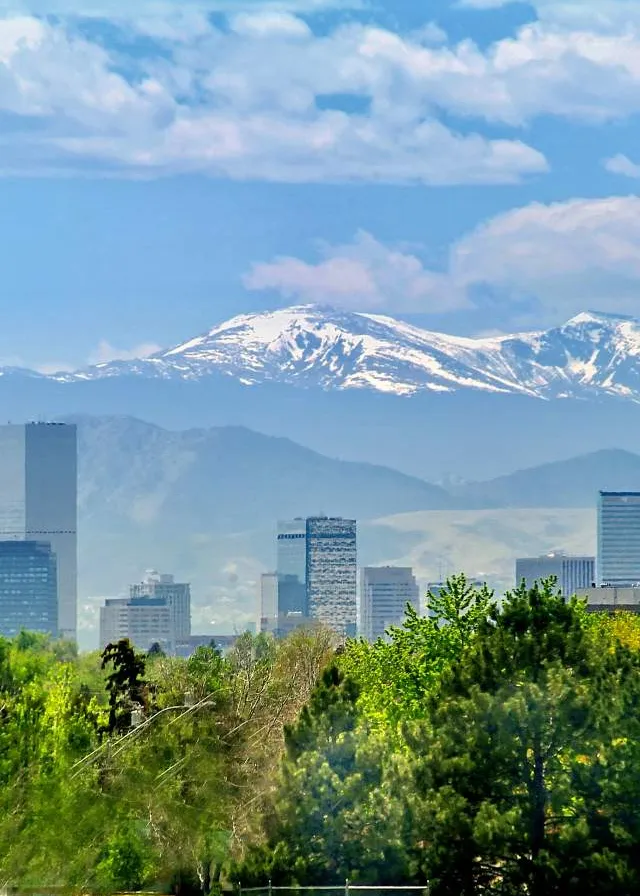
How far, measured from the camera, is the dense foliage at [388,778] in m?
49.4

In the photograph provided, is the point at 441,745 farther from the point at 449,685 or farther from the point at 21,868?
the point at 21,868

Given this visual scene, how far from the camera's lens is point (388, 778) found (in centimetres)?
5544

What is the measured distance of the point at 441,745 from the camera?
51.1 m

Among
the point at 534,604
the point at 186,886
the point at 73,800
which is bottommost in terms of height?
the point at 186,886

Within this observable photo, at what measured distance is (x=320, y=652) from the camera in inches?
4606

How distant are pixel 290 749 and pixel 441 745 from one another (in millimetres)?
8954

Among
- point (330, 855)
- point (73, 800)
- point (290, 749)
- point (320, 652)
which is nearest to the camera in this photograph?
point (73, 800)

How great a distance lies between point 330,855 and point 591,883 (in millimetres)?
8962

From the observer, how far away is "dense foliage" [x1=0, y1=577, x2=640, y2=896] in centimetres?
4938

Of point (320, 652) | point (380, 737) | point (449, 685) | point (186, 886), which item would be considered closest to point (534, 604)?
point (449, 685)

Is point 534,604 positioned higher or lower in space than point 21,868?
higher

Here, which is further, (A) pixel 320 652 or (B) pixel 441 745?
(A) pixel 320 652

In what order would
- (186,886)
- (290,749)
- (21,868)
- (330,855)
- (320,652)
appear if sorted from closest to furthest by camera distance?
(21,868) < (330,855) < (290,749) < (186,886) < (320,652)

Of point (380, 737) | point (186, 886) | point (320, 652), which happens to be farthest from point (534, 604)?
point (320, 652)
